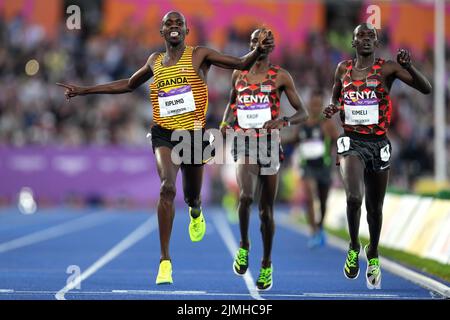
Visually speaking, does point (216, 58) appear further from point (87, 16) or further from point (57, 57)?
point (87, 16)

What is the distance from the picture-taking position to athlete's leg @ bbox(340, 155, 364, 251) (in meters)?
9.66

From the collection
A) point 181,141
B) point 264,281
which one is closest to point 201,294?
point 264,281

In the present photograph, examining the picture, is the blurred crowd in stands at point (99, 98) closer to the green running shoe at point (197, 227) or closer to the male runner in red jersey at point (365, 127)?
the green running shoe at point (197, 227)

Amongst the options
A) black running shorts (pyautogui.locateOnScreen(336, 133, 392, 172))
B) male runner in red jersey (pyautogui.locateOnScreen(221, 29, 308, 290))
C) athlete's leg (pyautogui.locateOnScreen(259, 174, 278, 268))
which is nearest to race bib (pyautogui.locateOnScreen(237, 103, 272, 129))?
male runner in red jersey (pyautogui.locateOnScreen(221, 29, 308, 290))

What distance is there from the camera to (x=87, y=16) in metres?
33.2

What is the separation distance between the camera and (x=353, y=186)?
31.7 ft

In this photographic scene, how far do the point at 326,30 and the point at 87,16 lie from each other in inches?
321

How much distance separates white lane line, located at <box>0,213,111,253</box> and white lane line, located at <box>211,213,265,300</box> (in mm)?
2915

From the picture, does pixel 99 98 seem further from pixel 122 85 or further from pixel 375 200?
pixel 375 200

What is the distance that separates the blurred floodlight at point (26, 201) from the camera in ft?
95.5

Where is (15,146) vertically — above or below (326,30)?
below

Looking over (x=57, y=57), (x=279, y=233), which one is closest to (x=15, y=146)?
(x=57, y=57)

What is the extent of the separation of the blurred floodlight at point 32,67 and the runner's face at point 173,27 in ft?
72.3

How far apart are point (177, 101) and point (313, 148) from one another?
299 inches
